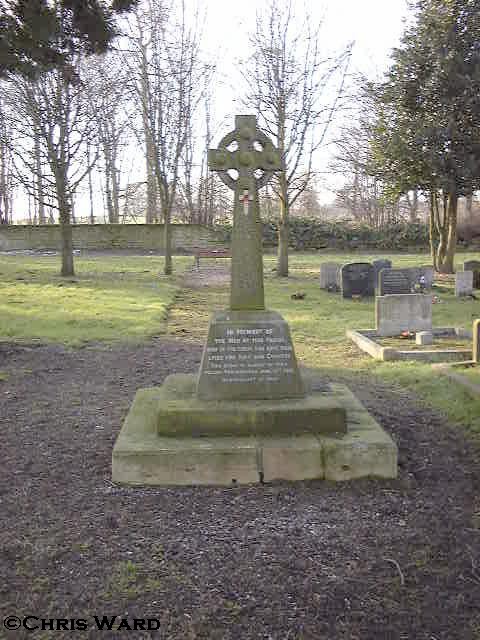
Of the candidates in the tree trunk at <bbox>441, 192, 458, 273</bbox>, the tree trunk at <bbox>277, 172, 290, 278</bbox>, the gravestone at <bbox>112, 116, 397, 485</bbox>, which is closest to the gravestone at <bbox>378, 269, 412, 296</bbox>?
the tree trunk at <bbox>441, 192, 458, 273</bbox>

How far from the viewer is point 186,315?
1470cm

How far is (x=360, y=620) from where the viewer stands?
2.96 m

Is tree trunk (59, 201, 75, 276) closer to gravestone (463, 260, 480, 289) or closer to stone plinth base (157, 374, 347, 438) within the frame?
gravestone (463, 260, 480, 289)

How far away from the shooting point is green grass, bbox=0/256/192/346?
11.7 meters

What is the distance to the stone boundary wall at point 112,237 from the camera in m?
39.3

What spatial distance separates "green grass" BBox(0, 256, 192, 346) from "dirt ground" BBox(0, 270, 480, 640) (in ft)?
20.9

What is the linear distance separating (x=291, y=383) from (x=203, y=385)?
2.37 ft

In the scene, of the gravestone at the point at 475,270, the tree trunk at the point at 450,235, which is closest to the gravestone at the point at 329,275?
the gravestone at the point at 475,270

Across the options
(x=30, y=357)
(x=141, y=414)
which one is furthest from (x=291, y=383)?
(x=30, y=357)

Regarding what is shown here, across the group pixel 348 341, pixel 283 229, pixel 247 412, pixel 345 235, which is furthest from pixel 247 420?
pixel 345 235

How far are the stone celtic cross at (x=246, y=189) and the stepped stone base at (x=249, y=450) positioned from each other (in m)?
1.10

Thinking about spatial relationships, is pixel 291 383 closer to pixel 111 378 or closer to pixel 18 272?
pixel 111 378

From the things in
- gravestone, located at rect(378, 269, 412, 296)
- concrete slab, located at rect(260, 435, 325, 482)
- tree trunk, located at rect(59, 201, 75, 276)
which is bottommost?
concrete slab, located at rect(260, 435, 325, 482)

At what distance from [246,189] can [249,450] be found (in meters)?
2.19
